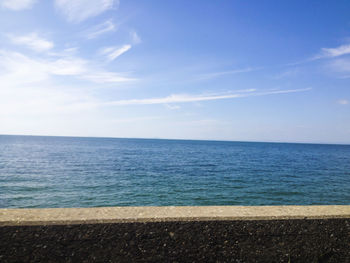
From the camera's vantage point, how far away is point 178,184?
61.2ft

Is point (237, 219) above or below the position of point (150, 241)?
above

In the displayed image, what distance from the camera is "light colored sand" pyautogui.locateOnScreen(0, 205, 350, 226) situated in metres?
1.95

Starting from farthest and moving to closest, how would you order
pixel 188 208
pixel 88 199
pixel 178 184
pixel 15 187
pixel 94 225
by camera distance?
1. pixel 178 184
2. pixel 15 187
3. pixel 88 199
4. pixel 188 208
5. pixel 94 225

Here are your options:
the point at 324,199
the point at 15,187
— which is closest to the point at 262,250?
the point at 324,199

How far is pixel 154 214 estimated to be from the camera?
2145 mm

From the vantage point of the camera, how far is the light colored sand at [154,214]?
195 cm

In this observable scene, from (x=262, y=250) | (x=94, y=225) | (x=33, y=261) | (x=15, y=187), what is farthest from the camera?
(x=15, y=187)

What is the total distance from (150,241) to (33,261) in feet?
3.20

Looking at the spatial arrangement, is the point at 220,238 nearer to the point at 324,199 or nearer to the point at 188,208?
the point at 188,208

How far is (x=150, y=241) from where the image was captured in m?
1.98

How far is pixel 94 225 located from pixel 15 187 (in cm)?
1910

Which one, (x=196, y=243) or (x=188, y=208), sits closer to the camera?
(x=196, y=243)

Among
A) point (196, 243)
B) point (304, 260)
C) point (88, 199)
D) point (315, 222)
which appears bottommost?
point (88, 199)

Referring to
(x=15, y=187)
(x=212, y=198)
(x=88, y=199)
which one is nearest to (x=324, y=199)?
(x=212, y=198)
